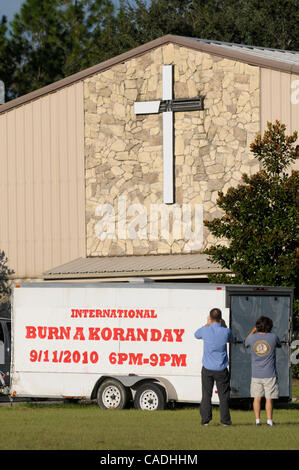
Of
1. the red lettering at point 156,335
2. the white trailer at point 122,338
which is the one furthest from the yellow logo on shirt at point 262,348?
the red lettering at point 156,335

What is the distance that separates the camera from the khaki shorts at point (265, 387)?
1862 centimetres

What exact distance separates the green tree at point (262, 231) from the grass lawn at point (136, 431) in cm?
600

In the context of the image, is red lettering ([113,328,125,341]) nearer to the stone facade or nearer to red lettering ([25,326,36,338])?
red lettering ([25,326,36,338])

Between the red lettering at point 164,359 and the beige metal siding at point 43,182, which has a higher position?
the beige metal siding at point 43,182

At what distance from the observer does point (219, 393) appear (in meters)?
18.3

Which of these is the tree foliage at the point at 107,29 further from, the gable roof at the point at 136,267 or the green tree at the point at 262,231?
the green tree at the point at 262,231

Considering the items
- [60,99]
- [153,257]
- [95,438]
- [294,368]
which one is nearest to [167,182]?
[153,257]

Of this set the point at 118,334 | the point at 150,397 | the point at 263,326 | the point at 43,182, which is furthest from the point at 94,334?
the point at 43,182

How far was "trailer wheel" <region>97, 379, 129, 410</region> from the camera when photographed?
2247 cm

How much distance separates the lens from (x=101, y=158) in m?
37.7

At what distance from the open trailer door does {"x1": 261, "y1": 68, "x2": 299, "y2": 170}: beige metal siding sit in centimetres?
1124

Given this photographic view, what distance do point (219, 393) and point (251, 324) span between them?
14.6ft

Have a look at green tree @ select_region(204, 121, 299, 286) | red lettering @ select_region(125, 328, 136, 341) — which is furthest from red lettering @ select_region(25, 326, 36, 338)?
green tree @ select_region(204, 121, 299, 286)

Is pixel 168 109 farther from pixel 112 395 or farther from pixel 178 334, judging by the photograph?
pixel 112 395
